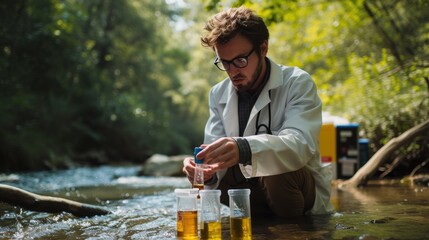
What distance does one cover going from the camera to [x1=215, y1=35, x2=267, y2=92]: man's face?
10.9 feet

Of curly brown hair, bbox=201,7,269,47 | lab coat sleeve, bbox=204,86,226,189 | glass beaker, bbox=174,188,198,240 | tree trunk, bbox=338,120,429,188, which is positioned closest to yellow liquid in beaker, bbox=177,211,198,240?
glass beaker, bbox=174,188,198,240

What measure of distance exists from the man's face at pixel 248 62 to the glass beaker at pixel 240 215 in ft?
3.46

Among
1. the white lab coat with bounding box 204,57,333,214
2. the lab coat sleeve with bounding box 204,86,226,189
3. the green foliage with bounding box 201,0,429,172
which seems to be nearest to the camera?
the white lab coat with bounding box 204,57,333,214

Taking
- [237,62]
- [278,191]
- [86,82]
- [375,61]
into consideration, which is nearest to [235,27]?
[237,62]

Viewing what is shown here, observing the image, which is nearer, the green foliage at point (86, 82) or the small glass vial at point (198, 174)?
the small glass vial at point (198, 174)

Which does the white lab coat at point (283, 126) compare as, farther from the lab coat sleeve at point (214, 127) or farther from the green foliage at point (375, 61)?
the green foliage at point (375, 61)

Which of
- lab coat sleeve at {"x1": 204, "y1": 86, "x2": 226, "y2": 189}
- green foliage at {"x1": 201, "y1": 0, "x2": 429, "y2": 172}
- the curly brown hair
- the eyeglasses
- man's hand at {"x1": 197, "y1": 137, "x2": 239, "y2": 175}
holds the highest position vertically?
green foliage at {"x1": 201, "y1": 0, "x2": 429, "y2": 172}

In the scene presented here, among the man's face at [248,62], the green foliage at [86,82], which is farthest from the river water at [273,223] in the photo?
the green foliage at [86,82]

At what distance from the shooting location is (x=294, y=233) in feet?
9.33

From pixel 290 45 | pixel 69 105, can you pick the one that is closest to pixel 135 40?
pixel 69 105

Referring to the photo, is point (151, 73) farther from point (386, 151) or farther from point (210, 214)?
point (210, 214)

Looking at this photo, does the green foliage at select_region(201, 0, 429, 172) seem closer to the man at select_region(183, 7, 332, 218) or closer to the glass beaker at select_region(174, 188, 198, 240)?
the man at select_region(183, 7, 332, 218)

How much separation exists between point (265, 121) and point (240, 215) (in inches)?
39.2

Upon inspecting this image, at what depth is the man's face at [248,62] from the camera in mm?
3324
